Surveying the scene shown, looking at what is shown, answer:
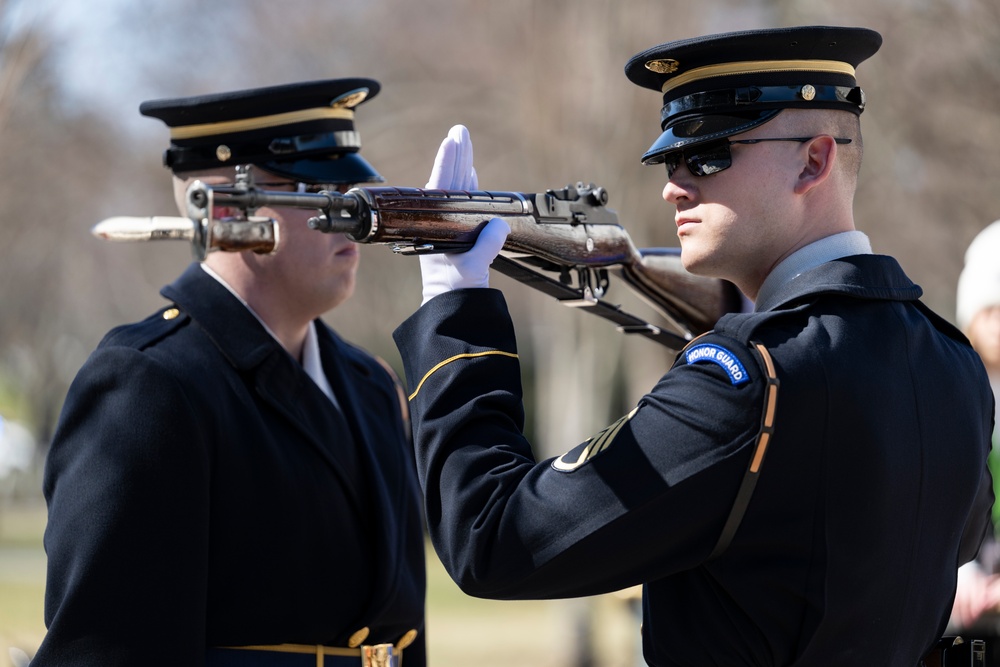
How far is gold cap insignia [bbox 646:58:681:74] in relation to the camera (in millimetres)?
2982

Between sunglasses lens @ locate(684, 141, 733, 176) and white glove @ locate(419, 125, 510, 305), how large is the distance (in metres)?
0.49

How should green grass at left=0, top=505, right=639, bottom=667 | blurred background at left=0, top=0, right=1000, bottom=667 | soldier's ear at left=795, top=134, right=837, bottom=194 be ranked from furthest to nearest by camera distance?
green grass at left=0, top=505, right=639, bottom=667, blurred background at left=0, top=0, right=1000, bottom=667, soldier's ear at left=795, top=134, right=837, bottom=194

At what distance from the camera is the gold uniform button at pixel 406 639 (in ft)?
13.0

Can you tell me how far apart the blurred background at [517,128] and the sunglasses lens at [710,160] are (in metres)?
4.24

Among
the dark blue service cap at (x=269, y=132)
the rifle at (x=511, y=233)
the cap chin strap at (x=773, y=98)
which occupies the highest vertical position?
the dark blue service cap at (x=269, y=132)

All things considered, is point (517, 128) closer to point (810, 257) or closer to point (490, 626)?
point (490, 626)

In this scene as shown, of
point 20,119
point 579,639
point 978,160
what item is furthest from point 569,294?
point 579,639

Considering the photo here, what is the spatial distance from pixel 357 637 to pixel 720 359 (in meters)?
1.65

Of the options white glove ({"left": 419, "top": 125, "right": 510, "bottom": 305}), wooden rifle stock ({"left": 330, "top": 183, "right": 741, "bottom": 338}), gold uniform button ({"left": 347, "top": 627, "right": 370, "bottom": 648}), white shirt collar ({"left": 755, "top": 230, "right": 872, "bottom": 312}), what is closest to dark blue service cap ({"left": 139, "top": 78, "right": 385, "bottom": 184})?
wooden rifle stock ({"left": 330, "top": 183, "right": 741, "bottom": 338})

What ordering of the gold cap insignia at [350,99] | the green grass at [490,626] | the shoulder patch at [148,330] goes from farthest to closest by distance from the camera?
1. the green grass at [490,626]
2. the gold cap insignia at [350,99]
3. the shoulder patch at [148,330]

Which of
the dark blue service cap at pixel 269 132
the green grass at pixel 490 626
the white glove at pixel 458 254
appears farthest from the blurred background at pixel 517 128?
the white glove at pixel 458 254

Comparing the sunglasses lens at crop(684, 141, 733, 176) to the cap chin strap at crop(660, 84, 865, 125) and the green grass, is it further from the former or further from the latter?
the green grass

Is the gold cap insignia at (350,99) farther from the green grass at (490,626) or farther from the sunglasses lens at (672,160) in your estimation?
the green grass at (490,626)

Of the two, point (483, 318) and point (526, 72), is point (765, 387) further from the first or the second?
point (526, 72)
